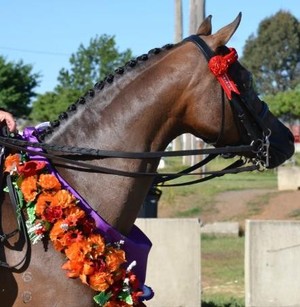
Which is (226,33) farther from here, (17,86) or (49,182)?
(17,86)

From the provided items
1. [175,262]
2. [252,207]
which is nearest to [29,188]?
[175,262]

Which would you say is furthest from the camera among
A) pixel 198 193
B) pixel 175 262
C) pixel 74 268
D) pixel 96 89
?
pixel 198 193

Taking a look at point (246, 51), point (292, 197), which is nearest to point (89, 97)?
point (292, 197)

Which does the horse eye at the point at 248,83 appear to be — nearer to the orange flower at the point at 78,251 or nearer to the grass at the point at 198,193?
the orange flower at the point at 78,251

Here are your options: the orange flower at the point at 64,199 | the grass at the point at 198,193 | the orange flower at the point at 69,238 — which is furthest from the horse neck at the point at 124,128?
the grass at the point at 198,193

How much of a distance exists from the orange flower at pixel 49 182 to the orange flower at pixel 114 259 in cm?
44

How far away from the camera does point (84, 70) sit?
56.0 metres

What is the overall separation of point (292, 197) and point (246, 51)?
46265mm

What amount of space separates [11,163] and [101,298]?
847mm

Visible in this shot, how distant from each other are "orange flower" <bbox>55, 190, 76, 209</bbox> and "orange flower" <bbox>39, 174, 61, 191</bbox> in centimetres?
4

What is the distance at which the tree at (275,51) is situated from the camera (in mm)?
63906

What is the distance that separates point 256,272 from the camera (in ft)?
28.2

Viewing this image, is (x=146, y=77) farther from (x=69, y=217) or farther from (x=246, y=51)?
(x=246, y=51)

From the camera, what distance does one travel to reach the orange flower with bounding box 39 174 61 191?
390 cm
